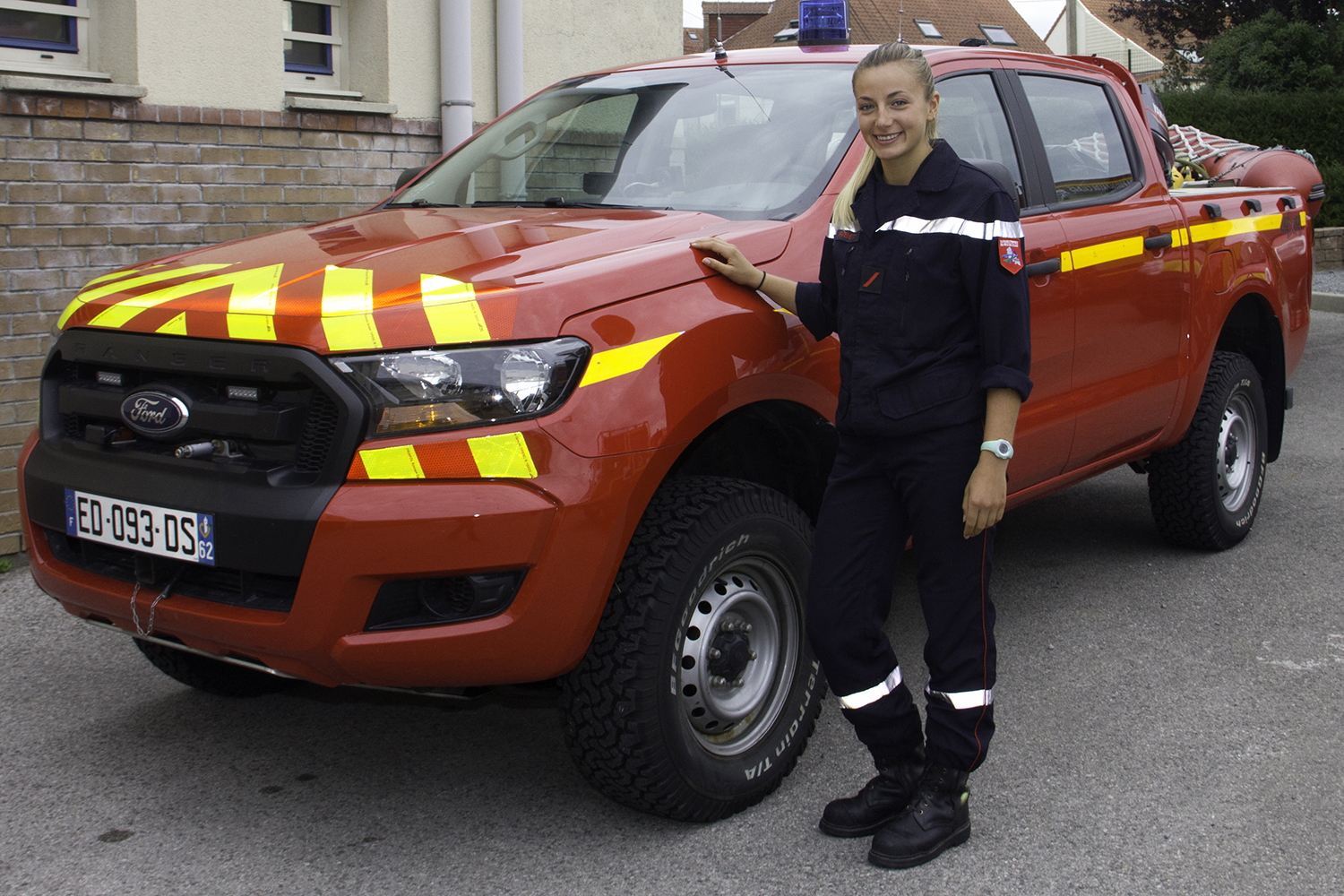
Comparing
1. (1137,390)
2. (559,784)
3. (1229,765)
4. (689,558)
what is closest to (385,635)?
(689,558)

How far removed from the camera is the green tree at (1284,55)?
20766 mm

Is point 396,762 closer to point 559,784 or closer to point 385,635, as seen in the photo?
point 559,784

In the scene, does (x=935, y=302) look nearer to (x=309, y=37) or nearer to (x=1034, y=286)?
(x=1034, y=286)

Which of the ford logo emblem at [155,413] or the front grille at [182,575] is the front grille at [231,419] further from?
the front grille at [182,575]

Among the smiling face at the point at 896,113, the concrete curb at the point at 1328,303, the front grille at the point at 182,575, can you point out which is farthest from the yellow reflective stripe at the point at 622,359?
the concrete curb at the point at 1328,303

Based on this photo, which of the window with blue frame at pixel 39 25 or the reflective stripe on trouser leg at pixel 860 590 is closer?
the reflective stripe on trouser leg at pixel 860 590

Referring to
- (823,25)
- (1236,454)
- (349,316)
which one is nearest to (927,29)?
(1236,454)

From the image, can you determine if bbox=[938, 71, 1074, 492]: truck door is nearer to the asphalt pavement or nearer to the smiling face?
the asphalt pavement

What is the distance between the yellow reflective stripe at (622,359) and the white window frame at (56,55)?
370 centimetres

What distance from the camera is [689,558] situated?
2.76m

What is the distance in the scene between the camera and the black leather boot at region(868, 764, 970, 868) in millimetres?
2809

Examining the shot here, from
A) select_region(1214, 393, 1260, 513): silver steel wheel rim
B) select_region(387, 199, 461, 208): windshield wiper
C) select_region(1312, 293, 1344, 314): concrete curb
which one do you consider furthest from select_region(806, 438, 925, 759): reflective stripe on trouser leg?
select_region(1312, 293, 1344, 314): concrete curb

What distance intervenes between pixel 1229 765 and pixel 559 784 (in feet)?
5.49

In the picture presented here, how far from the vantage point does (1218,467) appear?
489cm
